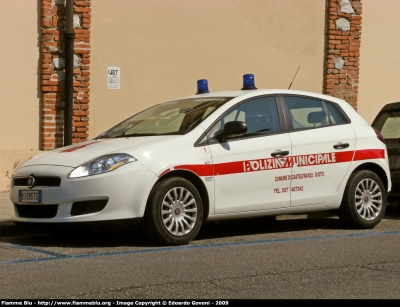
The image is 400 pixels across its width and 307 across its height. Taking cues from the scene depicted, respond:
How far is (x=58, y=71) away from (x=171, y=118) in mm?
5417

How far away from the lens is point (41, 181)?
8312mm

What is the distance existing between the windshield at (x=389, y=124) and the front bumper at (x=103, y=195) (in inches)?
182

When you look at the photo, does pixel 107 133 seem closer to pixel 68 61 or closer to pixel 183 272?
pixel 183 272

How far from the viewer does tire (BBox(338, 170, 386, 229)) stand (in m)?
9.68

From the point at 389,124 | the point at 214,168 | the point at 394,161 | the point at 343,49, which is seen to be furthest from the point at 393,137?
the point at 343,49

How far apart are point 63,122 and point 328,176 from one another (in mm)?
5998

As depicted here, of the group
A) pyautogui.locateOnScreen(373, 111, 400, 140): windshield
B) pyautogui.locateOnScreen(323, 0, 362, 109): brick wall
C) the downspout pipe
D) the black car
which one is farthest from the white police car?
pyautogui.locateOnScreen(323, 0, 362, 109): brick wall

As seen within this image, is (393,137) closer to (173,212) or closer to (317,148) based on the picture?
(317,148)

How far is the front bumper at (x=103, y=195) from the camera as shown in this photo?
7.98m

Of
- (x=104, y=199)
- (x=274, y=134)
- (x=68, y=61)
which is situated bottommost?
(x=104, y=199)

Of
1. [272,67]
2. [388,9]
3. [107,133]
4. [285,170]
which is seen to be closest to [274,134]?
[285,170]

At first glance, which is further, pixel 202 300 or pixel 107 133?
pixel 107 133

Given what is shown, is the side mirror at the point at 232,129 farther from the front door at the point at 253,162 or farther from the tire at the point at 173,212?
the tire at the point at 173,212

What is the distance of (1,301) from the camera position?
5574mm
